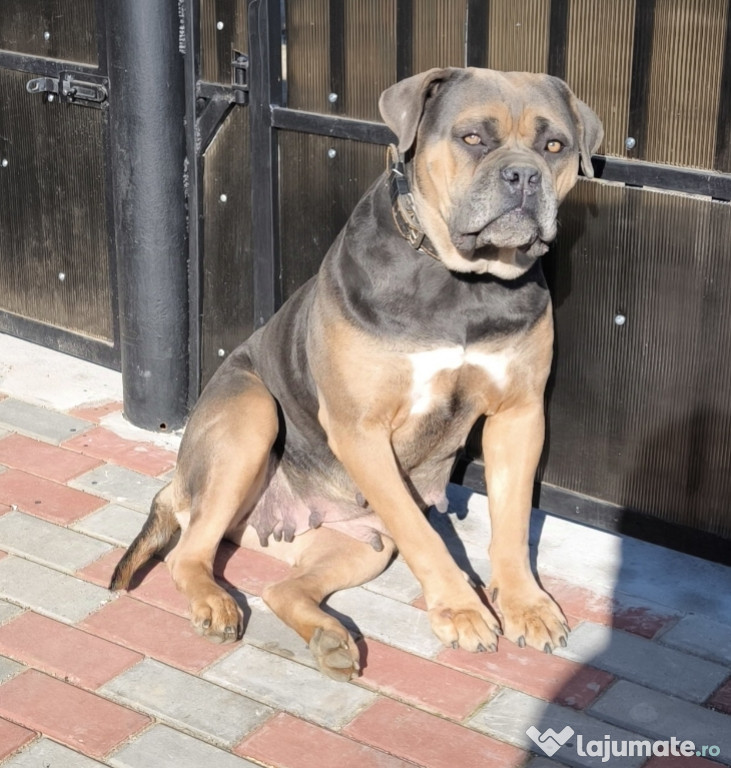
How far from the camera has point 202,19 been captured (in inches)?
180

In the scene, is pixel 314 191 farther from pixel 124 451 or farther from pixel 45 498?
pixel 45 498

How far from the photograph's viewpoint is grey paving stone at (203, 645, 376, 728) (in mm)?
3229

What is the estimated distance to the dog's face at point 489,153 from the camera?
324 centimetres

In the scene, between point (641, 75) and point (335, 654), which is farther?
point (641, 75)

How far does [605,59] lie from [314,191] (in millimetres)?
1210

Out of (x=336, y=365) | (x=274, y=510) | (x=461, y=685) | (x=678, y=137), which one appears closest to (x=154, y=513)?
(x=274, y=510)

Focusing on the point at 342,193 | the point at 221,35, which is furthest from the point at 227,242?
the point at 221,35

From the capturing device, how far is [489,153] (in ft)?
10.8

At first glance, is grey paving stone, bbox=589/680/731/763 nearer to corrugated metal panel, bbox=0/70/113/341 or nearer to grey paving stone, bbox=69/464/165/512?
grey paving stone, bbox=69/464/165/512

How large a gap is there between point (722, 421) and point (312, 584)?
1.33 meters

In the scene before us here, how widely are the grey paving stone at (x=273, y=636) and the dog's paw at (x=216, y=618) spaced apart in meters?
0.05

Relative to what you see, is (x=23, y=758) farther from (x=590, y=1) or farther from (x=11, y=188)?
(x=11, y=188)

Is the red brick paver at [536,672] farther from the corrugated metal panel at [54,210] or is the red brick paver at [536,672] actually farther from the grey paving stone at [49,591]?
the corrugated metal panel at [54,210]

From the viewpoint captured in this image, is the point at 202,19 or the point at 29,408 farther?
the point at 29,408
